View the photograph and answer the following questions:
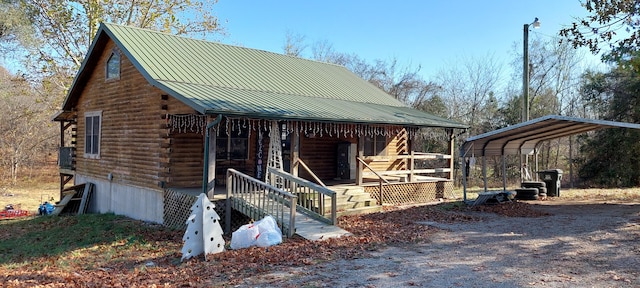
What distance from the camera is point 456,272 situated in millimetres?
6121

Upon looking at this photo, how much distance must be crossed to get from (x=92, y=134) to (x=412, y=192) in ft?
35.7

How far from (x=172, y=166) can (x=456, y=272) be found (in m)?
8.31

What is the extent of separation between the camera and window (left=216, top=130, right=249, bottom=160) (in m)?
13.0

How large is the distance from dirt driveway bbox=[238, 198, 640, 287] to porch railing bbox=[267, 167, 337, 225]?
6.39ft

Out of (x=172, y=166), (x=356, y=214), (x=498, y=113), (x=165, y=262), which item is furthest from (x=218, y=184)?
(x=498, y=113)

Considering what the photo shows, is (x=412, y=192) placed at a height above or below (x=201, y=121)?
below

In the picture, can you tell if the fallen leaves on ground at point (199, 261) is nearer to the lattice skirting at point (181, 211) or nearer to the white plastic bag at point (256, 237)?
the white plastic bag at point (256, 237)

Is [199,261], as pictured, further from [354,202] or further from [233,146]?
[233,146]

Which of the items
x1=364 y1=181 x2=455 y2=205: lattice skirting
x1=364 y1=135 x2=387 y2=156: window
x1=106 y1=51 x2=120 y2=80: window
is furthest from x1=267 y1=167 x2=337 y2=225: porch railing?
x1=106 y1=51 x2=120 y2=80: window

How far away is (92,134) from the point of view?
15289 mm

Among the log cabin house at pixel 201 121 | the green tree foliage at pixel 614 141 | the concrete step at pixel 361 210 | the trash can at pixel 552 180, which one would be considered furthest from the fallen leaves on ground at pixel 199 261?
the green tree foliage at pixel 614 141

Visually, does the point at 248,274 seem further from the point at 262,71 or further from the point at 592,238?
the point at 262,71

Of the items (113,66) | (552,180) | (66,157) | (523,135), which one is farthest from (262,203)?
(66,157)

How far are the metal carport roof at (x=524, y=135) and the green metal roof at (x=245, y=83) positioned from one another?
1685 millimetres
